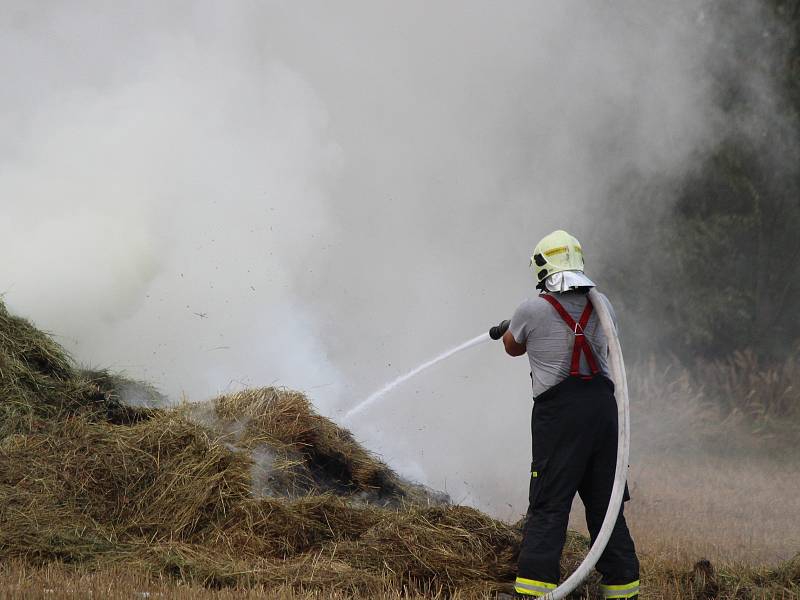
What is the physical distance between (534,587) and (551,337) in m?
1.16

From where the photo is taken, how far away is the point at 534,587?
A: 458cm

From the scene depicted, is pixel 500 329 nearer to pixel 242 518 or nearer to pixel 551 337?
pixel 551 337

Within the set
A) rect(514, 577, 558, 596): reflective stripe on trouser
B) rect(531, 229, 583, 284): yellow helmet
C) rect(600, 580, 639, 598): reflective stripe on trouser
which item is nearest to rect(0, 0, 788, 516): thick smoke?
rect(600, 580, 639, 598): reflective stripe on trouser

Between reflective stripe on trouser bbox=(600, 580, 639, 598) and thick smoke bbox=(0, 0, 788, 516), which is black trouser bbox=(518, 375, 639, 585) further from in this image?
thick smoke bbox=(0, 0, 788, 516)

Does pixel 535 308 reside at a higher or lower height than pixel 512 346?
higher

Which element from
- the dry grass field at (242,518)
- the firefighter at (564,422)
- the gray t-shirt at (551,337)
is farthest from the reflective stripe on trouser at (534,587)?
the gray t-shirt at (551,337)

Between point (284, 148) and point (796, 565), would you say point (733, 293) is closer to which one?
point (284, 148)

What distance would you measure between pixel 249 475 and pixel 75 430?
1.27 m

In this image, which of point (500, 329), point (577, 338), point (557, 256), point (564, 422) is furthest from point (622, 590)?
point (557, 256)

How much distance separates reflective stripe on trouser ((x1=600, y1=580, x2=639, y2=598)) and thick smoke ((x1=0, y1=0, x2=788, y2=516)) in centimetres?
393

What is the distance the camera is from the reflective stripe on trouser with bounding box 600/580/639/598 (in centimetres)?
472

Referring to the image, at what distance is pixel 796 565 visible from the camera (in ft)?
18.1

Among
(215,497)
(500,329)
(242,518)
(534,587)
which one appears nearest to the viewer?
(534,587)

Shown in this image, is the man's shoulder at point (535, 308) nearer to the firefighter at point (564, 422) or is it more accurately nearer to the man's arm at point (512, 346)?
the firefighter at point (564, 422)
